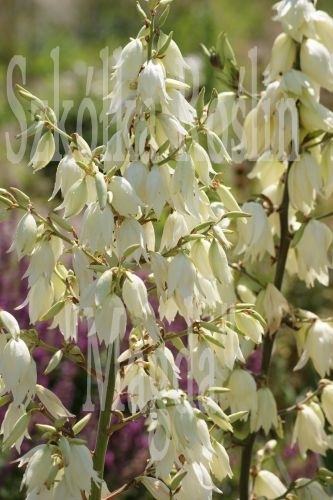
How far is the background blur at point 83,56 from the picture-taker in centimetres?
268

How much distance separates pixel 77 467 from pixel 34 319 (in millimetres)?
250

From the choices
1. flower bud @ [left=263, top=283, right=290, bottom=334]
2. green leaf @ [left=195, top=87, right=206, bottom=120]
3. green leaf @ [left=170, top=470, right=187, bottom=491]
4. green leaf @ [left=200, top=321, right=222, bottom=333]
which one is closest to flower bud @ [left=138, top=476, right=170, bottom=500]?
green leaf @ [left=170, top=470, right=187, bottom=491]

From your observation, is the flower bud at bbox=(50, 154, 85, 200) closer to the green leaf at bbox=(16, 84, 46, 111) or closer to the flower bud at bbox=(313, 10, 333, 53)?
the green leaf at bbox=(16, 84, 46, 111)

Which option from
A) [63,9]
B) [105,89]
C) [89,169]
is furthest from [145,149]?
[63,9]

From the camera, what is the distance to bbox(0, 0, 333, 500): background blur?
2.68 meters

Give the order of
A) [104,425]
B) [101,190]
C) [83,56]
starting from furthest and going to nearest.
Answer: [83,56]
[104,425]
[101,190]

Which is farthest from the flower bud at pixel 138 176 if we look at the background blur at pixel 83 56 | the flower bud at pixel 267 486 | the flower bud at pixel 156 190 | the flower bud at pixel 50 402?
the background blur at pixel 83 56

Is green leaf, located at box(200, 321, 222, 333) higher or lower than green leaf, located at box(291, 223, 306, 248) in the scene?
higher

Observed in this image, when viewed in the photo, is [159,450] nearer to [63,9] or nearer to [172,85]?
[172,85]

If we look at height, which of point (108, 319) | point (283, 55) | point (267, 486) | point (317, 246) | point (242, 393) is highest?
point (283, 55)

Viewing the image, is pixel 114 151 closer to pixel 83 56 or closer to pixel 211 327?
pixel 211 327

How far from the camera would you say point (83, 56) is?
884 centimetres

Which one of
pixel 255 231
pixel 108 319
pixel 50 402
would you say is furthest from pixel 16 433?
pixel 255 231

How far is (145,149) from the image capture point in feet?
4.93
